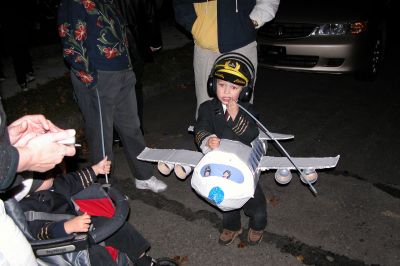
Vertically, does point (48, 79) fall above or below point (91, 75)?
below

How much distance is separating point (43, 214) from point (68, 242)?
12.0 inches

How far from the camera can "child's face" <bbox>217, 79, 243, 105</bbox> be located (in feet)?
9.73

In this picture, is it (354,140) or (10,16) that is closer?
(354,140)

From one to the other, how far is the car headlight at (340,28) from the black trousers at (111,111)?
3.71 meters

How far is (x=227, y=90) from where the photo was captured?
297cm

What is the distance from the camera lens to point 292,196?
3.76 m

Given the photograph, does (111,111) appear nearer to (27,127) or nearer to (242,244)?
(27,127)

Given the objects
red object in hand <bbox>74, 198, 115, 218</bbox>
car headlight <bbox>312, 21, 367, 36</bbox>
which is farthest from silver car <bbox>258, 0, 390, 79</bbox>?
red object in hand <bbox>74, 198, 115, 218</bbox>

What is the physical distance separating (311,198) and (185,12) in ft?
7.20

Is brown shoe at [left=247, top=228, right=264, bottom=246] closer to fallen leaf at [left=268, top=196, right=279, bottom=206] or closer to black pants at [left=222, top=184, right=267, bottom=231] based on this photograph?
black pants at [left=222, top=184, right=267, bottom=231]

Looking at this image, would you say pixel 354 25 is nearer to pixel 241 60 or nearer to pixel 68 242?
pixel 241 60

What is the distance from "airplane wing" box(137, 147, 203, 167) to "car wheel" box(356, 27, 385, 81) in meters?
4.22

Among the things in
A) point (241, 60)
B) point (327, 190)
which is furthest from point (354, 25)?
point (241, 60)

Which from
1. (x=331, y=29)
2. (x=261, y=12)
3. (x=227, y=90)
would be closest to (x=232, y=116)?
(x=227, y=90)
